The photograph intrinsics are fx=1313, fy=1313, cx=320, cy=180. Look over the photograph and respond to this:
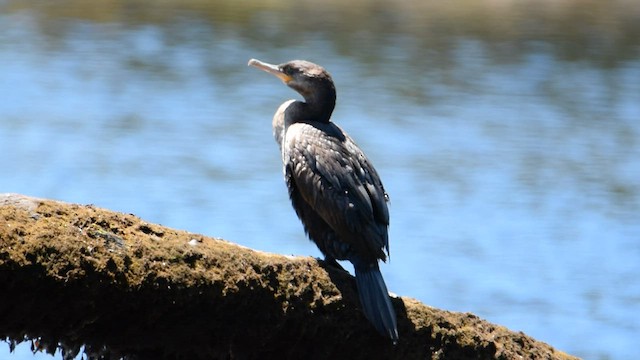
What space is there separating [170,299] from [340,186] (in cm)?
133

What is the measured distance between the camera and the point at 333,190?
511cm

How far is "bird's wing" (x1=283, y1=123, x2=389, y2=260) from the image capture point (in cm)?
501

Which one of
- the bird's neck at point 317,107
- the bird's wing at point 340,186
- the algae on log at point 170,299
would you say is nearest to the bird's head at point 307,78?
the bird's neck at point 317,107

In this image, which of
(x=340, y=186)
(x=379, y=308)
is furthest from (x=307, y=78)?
(x=379, y=308)

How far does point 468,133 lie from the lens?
11922 millimetres

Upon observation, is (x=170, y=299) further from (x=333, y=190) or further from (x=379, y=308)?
(x=333, y=190)

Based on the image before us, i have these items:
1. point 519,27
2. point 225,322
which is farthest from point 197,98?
point 225,322

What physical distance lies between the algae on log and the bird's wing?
49cm

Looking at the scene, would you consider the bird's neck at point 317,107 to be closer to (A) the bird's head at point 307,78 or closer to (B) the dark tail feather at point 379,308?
(A) the bird's head at point 307,78

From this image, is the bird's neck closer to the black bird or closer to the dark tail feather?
the black bird

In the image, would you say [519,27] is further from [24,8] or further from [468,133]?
[24,8]

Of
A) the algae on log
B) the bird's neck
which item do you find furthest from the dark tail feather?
the bird's neck

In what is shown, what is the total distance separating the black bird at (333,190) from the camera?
4.98 meters

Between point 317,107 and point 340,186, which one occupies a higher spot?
point 317,107
